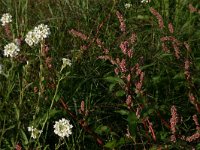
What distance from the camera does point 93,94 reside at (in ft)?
8.61

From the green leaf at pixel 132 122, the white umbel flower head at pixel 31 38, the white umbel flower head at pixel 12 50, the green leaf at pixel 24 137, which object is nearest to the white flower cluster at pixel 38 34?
the white umbel flower head at pixel 31 38

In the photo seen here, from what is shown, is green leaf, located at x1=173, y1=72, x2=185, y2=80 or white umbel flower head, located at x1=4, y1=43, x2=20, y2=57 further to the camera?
green leaf, located at x1=173, y1=72, x2=185, y2=80

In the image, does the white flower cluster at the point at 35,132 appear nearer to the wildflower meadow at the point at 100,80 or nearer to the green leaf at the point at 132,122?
the wildflower meadow at the point at 100,80

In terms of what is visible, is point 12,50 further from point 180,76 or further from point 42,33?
point 180,76

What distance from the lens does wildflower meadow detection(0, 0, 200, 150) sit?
6.91 feet

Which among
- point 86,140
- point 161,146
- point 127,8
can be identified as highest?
point 127,8

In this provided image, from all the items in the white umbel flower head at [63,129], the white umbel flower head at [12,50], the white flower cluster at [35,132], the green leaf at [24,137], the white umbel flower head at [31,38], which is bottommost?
the green leaf at [24,137]

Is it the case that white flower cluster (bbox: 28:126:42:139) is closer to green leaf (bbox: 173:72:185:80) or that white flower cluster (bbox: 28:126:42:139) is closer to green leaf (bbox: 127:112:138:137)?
green leaf (bbox: 127:112:138:137)

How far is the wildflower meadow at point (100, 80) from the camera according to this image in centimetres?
211

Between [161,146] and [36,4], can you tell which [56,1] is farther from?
[161,146]

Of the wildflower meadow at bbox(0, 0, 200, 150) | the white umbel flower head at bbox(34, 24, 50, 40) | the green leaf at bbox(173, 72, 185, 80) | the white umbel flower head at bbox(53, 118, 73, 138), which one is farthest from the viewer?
the green leaf at bbox(173, 72, 185, 80)

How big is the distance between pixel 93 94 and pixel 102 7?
1278mm

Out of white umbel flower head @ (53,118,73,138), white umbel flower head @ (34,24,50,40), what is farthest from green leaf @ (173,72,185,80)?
white umbel flower head @ (53,118,73,138)

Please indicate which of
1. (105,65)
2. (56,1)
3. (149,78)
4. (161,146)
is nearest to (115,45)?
(105,65)
